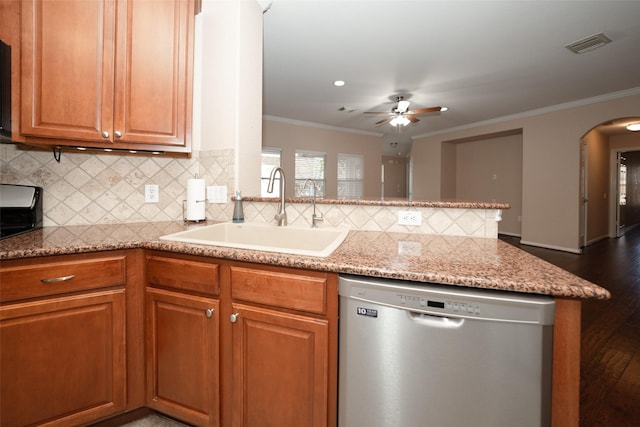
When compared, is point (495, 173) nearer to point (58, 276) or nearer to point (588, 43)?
point (588, 43)

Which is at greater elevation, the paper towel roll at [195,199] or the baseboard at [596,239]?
the paper towel roll at [195,199]

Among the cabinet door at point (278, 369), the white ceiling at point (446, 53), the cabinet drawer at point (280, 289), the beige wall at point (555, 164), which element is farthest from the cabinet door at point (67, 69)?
the beige wall at point (555, 164)

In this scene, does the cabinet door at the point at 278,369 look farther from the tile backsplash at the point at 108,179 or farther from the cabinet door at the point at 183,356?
Result: the tile backsplash at the point at 108,179

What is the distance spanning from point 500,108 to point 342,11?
14.4 ft

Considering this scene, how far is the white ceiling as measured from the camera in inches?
105

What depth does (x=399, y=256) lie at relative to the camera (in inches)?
45.6

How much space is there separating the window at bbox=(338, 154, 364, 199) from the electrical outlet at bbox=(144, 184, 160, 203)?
574 centimetres

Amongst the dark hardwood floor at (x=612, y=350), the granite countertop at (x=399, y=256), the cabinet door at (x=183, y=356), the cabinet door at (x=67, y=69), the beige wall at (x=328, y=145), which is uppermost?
the beige wall at (x=328, y=145)

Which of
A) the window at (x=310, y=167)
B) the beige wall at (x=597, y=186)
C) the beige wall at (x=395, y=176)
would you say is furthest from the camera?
the beige wall at (x=395, y=176)

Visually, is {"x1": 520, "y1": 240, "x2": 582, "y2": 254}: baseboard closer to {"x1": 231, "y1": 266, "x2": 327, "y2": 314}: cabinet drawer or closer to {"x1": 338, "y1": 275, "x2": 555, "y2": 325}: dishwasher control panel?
{"x1": 338, "y1": 275, "x2": 555, "y2": 325}: dishwasher control panel

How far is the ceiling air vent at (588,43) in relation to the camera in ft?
10.1

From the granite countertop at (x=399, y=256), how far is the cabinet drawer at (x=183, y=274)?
0.20 ft

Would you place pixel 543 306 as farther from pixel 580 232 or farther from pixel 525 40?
pixel 580 232

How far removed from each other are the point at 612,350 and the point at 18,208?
3.93 metres
